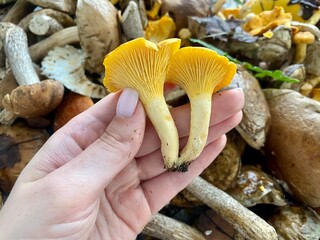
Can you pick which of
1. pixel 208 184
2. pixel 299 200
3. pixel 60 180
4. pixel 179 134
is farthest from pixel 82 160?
pixel 299 200

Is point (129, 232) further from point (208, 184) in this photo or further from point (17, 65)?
point (17, 65)

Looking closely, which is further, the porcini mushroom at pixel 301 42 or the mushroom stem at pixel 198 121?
the porcini mushroom at pixel 301 42

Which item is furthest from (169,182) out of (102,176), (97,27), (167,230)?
(97,27)

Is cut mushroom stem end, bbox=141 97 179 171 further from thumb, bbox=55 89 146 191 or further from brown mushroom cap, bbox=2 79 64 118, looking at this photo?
brown mushroom cap, bbox=2 79 64 118

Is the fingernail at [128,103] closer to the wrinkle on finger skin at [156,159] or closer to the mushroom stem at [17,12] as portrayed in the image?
the wrinkle on finger skin at [156,159]

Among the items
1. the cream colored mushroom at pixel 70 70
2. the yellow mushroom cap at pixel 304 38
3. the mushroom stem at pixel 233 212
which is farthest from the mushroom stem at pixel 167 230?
the yellow mushroom cap at pixel 304 38

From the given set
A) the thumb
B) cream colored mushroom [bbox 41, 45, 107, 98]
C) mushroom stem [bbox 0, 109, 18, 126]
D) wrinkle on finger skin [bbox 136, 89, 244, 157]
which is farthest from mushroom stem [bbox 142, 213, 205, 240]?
mushroom stem [bbox 0, 109, 18, 126]
